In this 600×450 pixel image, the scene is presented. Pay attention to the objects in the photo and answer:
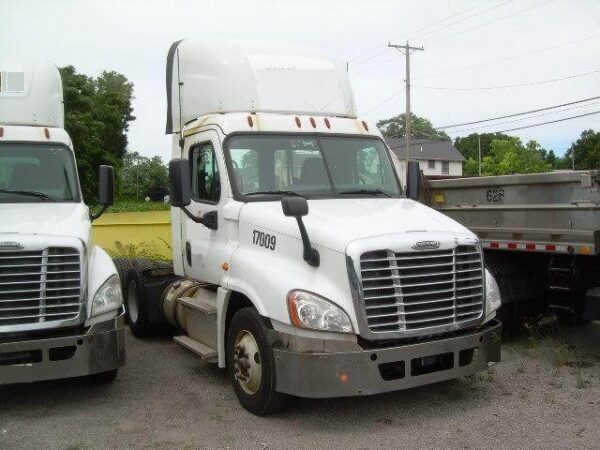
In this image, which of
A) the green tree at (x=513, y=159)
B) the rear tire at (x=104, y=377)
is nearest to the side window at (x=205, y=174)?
the rear tire at (x=104, y=377)

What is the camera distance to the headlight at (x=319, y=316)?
496 cm

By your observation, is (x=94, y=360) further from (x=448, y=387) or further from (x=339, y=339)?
(x=448, y=387)

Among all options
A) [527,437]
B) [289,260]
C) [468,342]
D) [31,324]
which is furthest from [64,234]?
[527,437]

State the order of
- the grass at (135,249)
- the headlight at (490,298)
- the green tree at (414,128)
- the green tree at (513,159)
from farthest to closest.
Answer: the green tree at (414,128) < the green tree at (513,159) < the grass at (135,249) < the headlight at (490,298)

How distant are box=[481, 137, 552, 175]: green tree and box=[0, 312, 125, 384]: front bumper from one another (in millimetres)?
64683

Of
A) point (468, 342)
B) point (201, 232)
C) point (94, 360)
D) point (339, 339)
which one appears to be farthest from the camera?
point (201, 232)

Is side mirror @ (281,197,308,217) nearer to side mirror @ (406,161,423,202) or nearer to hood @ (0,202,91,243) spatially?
side mirror @ (406,161,423,202)

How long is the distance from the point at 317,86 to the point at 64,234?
311 centimetres

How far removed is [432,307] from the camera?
17.3 ft

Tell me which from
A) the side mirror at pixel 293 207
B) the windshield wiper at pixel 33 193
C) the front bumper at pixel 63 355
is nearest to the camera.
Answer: the side mirror at pixel 293 207

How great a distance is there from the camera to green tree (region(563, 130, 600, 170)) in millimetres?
78250

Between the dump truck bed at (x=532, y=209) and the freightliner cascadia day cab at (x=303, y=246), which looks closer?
the freightliner cascadia day cab at (x=303, y=246)

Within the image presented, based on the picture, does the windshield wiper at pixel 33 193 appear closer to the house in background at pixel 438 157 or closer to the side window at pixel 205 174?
the side window at pixel 205 174

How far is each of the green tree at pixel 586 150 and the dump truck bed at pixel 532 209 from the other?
Answer: 7288 cm
